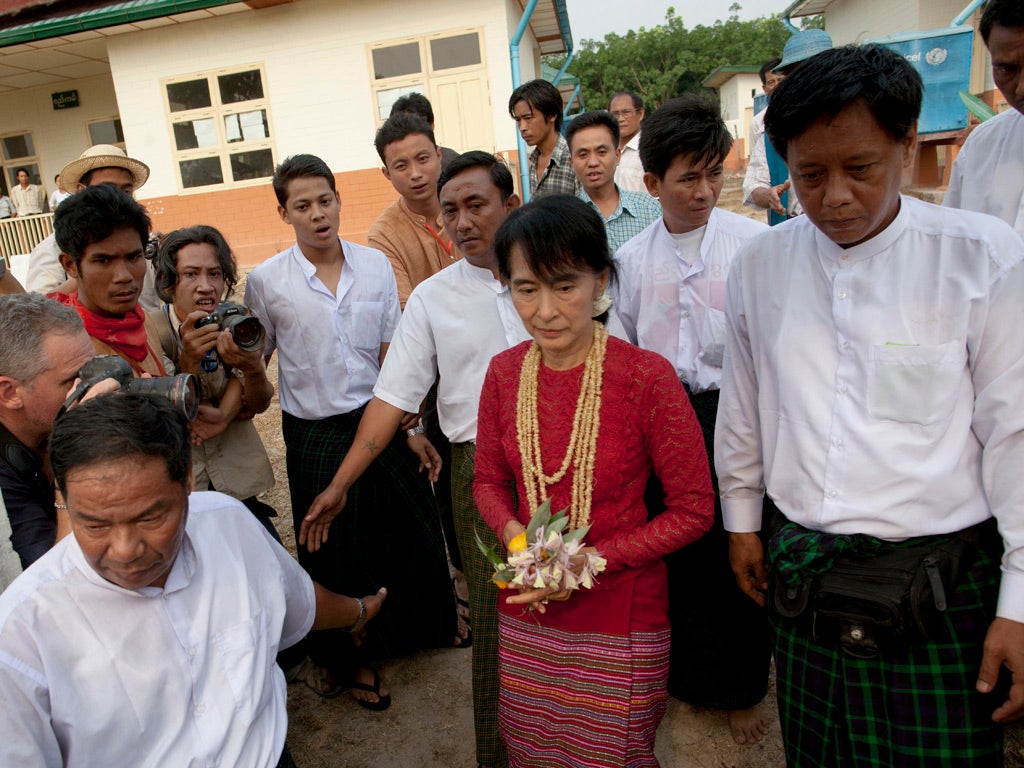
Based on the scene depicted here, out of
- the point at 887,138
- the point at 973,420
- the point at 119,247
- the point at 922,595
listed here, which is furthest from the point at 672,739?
the point at 119,247

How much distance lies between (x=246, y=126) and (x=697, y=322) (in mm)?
10435

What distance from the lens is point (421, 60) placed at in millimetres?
10266

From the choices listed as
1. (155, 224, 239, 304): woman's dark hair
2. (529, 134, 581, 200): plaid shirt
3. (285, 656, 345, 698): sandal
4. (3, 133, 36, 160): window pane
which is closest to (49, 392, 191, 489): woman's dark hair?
(155, 224, 239, 304): woman's dark hair

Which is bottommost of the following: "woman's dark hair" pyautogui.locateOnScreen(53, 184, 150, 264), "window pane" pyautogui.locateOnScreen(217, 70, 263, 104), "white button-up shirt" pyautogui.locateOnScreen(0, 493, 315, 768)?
"white button-up shirt" pyautogui.locateOnScreen(0, 493, 315, 768)

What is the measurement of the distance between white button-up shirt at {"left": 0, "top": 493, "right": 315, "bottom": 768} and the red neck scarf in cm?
77

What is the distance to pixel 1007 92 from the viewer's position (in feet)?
5.33

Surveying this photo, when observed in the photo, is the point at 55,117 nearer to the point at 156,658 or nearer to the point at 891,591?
Answer: the point at 156,658

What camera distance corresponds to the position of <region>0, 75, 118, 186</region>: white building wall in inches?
492

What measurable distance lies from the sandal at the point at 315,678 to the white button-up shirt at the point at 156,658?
114cm

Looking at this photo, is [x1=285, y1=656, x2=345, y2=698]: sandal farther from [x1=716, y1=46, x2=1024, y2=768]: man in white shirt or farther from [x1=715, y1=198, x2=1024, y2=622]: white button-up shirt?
[x1=715, y1=198, x2=1024, y2=622]: white button-up shirt

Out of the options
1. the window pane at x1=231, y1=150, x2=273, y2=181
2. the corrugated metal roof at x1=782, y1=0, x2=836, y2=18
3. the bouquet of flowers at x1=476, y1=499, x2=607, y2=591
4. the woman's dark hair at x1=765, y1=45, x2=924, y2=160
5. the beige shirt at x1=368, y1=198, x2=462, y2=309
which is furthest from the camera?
the corrugated metal roof at x1=782, y1=0, x2=836, y2=18

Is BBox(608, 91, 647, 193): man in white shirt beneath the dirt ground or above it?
above

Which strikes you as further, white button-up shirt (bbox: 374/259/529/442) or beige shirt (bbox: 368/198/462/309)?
beige shirt (bbox: 368/198/462/309)

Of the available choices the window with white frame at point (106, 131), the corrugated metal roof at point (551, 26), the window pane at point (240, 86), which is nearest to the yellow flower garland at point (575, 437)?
the window pane at point (240, 86)
